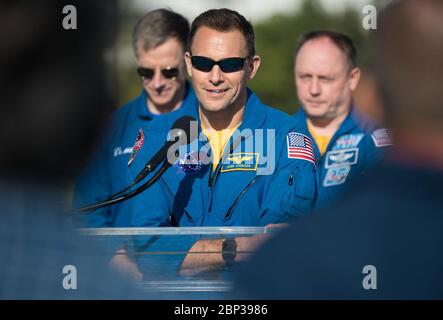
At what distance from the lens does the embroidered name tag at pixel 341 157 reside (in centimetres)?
245

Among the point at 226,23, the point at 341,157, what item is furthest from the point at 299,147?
the point at 226,23

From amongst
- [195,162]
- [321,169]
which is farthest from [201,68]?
[321,169]

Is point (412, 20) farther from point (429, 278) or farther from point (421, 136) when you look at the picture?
point (429, 278)

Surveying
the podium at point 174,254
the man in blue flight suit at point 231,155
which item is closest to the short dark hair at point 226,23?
the man in blue flight suit at point 231,155

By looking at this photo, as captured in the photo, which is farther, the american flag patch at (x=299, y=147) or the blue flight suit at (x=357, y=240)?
the american flag patch at (x=299, y=147)

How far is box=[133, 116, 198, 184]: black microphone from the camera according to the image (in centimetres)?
249

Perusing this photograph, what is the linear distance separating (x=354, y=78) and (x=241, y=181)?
0.47 meters

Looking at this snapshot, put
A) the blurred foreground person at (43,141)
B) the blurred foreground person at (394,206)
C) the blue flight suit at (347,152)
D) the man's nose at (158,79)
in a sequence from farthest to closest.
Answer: the man's nose at (158,79) → the blue flight suit at (347,152) → the blurred foreground person at (43,141) → the blurred foreground person at (394,206)

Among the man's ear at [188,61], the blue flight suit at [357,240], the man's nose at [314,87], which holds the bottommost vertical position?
the blue flight suit at [357,240]

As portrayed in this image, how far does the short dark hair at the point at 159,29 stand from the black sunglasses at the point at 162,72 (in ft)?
0.18

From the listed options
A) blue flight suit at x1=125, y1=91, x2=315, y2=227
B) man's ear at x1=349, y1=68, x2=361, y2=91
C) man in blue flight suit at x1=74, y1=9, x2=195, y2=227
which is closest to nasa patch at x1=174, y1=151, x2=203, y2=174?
blue flight suit at x1=125, y1=91, x2=315, y2=227

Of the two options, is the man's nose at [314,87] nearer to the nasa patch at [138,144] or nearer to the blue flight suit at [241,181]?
the blue flight suit at [241,181]

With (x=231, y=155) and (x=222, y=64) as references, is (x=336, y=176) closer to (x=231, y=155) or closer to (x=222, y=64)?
(x=231, y=155)
